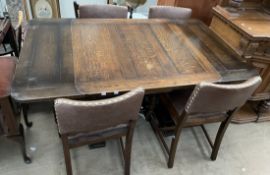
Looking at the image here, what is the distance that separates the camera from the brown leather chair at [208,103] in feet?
4.04

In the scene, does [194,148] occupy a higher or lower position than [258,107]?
lower

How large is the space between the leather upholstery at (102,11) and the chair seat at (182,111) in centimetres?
90

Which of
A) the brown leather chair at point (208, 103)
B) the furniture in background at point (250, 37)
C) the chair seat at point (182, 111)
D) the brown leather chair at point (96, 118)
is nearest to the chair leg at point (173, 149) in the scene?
the brown leather chair at point (208, 103)

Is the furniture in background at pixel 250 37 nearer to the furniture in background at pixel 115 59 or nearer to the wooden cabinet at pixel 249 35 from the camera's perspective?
the wooden cabinet at pixel 249 35

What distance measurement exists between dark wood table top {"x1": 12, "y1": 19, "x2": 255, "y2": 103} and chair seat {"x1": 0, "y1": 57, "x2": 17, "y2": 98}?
0.62 feet

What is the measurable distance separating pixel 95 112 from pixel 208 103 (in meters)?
0.68

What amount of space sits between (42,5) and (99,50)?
2070 millimetres

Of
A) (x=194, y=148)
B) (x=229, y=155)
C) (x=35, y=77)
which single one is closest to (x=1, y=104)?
(x=35, y=77)

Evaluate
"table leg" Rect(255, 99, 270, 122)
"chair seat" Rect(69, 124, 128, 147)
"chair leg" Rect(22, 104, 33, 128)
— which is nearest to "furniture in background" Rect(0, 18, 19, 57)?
"chair leg" Rect(22, 104, 33, 128)

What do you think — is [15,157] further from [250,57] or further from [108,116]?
[250,57]

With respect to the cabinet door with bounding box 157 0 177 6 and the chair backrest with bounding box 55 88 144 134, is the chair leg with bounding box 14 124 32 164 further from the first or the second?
the cabinet door with bounding box 157 0 177 6

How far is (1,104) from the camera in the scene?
1300 millimetres

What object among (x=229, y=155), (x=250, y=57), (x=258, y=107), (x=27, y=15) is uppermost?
(x=250, y=57)

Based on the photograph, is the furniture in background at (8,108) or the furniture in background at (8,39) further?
the furniture in background at (8,39)
